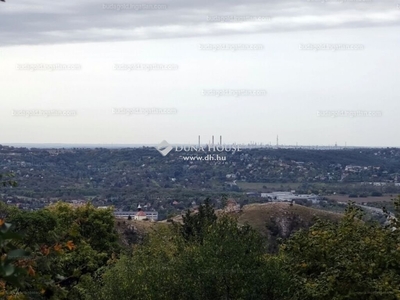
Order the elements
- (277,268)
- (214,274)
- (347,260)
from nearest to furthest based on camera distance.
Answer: (347,260)
(214,274)
(277,268)

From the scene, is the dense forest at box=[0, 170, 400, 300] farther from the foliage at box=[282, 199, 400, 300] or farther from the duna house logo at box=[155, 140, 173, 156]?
the duna house logo at box=[155, 140, 173, 156]

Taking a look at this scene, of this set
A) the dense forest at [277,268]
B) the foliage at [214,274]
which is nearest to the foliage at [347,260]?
the dense forest at [277,268]

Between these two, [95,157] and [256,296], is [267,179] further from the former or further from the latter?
[256,296]

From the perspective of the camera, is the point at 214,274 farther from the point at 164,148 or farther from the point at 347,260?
the point at 164,148

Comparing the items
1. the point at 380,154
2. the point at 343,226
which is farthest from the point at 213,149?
the point at 343,226

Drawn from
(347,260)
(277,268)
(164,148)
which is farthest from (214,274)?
(164,148)

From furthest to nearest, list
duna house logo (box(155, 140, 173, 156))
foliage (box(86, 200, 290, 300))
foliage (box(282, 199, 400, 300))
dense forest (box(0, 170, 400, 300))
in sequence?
duna house logo (box(155, 140, 173, 156)) < foliage (box(86, 200, 290, 300)) < dense forest (box(0, 170, 400, 300)) < foliage (box(282, 199, 400, 300))

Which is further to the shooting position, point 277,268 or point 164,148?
point 164,148

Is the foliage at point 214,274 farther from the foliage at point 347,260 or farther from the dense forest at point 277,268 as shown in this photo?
the foliage at point 347,260

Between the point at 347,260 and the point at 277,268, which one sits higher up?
the point at 347,260

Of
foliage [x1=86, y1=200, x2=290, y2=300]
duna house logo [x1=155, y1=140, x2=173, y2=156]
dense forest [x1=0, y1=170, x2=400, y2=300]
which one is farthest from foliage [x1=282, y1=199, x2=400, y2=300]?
duna house logo [x1=155, y1=140, x2=173, y2=156]

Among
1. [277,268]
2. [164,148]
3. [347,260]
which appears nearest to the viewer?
[347,260]
